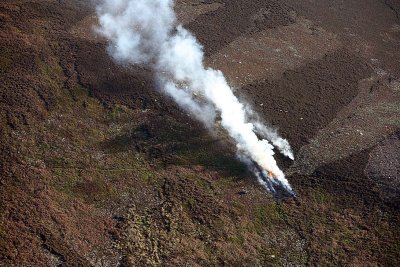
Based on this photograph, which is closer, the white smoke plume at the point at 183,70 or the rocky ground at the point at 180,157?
the rocky ground at the point at 180,157

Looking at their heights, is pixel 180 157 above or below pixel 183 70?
below

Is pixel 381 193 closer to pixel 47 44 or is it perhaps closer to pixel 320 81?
pixel 320 81

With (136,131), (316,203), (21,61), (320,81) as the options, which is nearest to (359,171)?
(316,203)

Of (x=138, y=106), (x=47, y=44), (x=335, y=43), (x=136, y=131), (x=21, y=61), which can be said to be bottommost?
(x=136, y=131)

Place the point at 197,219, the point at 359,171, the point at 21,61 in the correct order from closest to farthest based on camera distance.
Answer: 1. the point at 197,219
2. the point at 359,171
3. the point at 21,61
